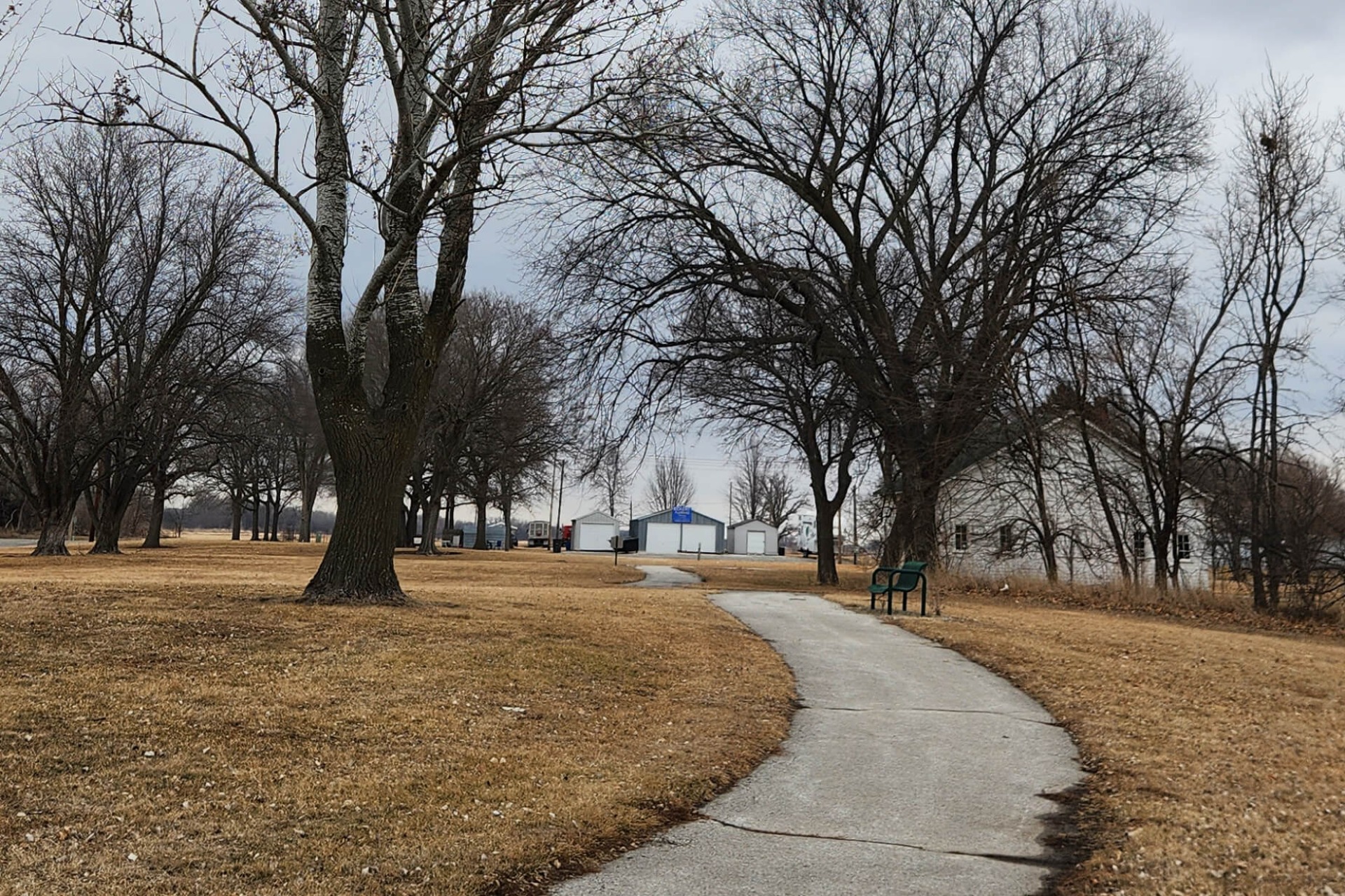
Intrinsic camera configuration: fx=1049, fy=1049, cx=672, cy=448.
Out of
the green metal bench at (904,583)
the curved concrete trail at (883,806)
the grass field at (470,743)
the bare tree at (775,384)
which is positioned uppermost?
the bare tree at (775,384)

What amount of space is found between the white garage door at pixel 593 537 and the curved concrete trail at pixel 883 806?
6558 cm

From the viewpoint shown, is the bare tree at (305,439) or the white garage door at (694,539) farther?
the white garage door at (694,539)

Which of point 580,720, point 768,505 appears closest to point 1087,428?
point 580,720

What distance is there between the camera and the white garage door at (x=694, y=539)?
264 feet

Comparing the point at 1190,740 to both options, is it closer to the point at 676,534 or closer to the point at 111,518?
the point at 111,518

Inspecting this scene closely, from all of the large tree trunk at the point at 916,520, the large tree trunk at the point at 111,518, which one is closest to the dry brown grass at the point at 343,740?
the large tree trunk at the point at 916,520

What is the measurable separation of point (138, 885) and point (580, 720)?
403cm

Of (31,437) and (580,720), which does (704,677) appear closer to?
(580,720)

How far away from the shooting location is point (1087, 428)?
1081 inches

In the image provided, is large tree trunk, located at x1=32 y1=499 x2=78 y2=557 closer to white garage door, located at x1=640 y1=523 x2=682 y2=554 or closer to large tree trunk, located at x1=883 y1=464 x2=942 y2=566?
large tree trunk, located at x1=883 y1=464 x2=942 y2=566

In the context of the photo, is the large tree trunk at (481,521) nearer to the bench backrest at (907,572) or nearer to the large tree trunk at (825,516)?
the large tree trunk at (825,516)

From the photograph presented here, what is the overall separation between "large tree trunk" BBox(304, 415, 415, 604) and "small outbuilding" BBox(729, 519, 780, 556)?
230 ft

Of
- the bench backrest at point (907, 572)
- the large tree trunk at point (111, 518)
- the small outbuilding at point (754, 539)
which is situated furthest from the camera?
the small outbuilding at point (754, 539)

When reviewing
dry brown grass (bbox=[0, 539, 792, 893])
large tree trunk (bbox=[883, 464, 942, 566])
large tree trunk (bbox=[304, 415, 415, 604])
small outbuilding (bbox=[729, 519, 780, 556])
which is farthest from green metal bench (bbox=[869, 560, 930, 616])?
small outbuilding (bbox=[729, 519, 780, 556])
